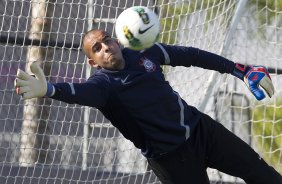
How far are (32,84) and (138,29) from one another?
2.13ft

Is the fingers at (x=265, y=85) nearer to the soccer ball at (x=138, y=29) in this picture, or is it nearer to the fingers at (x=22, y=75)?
the soccer ball at (x=138, y=29)

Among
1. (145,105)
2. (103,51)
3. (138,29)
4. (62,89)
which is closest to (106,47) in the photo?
(103,51)

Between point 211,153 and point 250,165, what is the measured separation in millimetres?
216

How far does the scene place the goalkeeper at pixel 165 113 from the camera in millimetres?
3947

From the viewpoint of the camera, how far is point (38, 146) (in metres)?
6.21

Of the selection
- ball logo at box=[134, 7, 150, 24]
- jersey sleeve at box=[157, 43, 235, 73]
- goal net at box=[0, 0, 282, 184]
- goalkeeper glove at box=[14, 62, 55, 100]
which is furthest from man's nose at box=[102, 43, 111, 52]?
goal net at box=[0, 0, 282, 184]

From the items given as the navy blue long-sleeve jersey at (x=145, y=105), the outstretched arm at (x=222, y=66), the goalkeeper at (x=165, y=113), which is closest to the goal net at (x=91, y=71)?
the outstretched arm at (x=222, y=66)

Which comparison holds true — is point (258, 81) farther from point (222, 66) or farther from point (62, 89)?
point (62, 89)

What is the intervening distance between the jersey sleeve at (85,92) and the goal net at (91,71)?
192 cm

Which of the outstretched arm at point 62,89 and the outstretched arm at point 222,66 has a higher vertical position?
the outstretched arm at point 222,66

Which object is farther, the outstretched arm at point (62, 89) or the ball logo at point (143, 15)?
the ball logo at point (143, 15)

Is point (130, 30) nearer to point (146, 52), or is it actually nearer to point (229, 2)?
point (146, 52)

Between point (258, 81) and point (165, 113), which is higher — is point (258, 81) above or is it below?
above

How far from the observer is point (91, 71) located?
6230 millimetres
